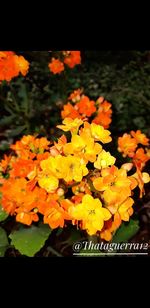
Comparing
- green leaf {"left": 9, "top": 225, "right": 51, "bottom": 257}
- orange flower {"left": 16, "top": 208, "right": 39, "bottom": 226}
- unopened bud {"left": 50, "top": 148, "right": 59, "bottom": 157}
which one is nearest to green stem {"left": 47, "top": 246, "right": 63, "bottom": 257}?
green leaf {"left": 9, "top": 225, "right": 51, "bottom": 257}

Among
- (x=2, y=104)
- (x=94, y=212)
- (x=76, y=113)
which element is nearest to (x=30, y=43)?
(x=76, y=113)

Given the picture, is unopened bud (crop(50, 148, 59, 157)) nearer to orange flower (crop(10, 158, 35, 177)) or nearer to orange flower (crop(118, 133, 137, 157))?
orange flower (crop(10, 158, 35, 177))

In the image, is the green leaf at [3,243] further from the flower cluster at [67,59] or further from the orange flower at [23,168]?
the flower cluster at [67,59]

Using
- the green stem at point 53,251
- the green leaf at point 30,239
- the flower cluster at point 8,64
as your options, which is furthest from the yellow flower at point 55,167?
the flower cluster at point 8,64

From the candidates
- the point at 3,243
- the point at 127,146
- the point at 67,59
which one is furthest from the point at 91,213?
the point at 67,59

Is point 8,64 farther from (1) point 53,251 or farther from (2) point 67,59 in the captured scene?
(1) point 53,251

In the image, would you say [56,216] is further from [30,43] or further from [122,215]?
[30,43]
